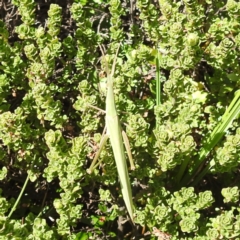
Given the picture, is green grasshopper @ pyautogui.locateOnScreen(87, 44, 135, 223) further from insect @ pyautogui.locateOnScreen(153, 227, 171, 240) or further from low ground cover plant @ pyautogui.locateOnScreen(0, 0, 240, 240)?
insect @ pyautogui.locateOnScreen(153, 227, 171, 240)

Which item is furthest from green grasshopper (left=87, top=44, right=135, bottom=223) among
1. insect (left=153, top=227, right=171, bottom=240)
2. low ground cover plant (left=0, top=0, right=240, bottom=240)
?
insect (left=153, top=227, right=171, bottom=240)

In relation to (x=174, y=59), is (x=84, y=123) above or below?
below

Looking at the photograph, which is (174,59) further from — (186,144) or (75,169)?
(75,169)

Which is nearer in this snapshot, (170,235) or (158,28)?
(170,235)

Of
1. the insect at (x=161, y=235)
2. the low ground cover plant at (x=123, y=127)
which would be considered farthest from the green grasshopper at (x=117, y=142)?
the insect at (x=161, y=235)

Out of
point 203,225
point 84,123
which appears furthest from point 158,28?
point 203,225

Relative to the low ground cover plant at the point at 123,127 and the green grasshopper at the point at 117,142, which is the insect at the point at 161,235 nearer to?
the low ground cover plant at the point at 123,127

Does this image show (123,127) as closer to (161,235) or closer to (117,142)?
(117,142)

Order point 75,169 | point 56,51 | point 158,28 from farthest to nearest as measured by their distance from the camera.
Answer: point 158,28
point 56,51
point 75,169
